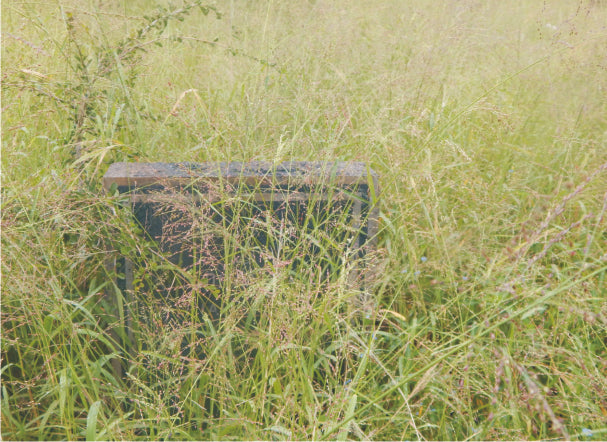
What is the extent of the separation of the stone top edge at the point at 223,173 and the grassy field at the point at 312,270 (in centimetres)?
7

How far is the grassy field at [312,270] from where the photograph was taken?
138cm

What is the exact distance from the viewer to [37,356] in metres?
1.66

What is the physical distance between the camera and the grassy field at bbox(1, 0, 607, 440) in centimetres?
138

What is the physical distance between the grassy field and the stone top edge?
0.24ft

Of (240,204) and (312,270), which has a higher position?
(240,204)

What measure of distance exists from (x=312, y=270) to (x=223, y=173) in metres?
0.43

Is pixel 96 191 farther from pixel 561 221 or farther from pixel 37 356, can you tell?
pixel 561 221

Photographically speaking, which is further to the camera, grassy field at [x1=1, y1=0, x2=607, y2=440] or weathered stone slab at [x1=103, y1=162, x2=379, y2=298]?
weathered stone slab at [x1=103, y1=162, x2=379, y2=298]

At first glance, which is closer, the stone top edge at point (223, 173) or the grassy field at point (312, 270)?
the grassy field at point (312, 270)

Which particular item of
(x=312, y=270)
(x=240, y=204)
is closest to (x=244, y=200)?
(x=240, y=204)

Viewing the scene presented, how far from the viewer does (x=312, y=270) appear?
1747 mm

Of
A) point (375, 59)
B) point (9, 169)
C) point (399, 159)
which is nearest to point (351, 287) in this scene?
point (399, 159)

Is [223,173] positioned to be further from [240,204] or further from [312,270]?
[312,270]

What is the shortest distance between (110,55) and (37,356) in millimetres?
1134
